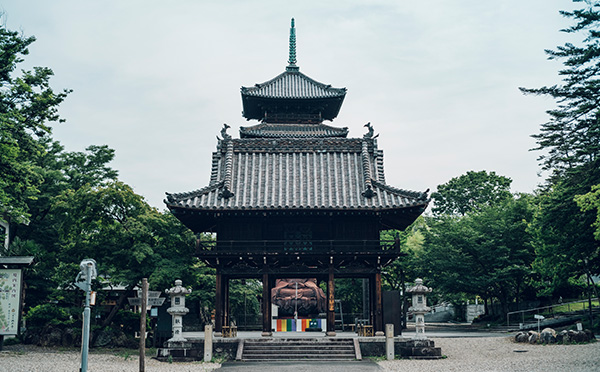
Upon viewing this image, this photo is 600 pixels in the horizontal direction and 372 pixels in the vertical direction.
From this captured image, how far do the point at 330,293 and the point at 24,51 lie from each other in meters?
17.2

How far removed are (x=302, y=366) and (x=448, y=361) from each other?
6.31 meters

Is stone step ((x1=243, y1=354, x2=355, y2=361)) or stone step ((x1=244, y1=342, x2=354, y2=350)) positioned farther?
stone step ((x1=244, y1=342, x2=354, y2=350))

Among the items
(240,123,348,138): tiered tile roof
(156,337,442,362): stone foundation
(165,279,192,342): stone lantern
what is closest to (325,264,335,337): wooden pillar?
(156,337,442,362): stone foundation

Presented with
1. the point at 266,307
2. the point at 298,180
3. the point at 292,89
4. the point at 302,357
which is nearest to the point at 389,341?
the point at 302,357

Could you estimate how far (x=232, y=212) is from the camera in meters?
23.8

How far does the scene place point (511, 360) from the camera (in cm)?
2083

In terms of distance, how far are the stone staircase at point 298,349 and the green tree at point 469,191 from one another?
56607 millimetres

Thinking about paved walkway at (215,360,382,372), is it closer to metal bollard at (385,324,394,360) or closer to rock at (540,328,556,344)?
metal bollard at (385,324,394,360)

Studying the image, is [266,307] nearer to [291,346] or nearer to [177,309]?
[291,346]

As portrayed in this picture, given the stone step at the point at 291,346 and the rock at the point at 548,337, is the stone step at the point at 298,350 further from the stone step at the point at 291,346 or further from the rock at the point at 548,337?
the rock at the point at 548,337

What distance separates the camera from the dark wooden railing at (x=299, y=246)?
23.6m

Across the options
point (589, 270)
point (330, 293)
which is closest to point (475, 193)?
point (589, 270)

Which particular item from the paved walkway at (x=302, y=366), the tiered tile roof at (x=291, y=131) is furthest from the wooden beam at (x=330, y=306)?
the tiered tile roof at (x=291, y=131)

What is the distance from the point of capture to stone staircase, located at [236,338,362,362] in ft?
71.8
